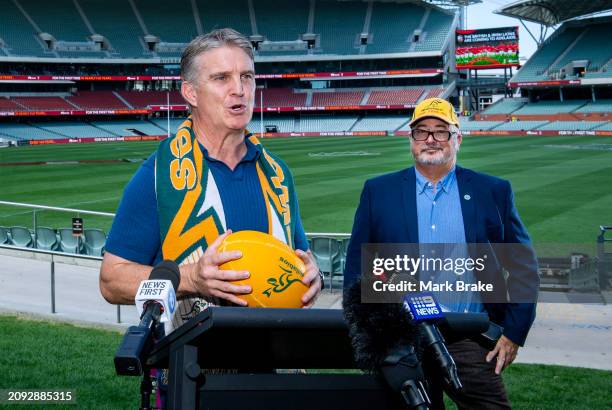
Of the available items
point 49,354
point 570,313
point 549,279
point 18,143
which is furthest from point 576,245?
point 18,143

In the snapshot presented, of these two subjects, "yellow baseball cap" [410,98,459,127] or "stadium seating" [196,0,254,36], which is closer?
"yellow baseball cap" [410,98,459,127]

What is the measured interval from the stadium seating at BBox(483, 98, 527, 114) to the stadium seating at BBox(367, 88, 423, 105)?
27.3ft

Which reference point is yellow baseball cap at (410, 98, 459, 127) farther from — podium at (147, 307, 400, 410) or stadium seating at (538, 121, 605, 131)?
stadium seating at (538, 121, 605, 131)

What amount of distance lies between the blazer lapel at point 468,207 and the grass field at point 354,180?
13676 mm

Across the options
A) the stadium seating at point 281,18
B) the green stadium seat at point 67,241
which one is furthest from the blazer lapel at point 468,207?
the stadium seating at point 281,18

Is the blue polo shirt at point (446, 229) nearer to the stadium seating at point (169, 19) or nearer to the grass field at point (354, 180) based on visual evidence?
the grass field at point (354, 180)

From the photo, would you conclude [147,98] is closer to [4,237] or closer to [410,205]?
[4,237]

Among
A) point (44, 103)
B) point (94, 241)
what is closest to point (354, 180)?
point (94, 241)

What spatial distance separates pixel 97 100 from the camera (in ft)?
258

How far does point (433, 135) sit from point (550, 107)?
71.1m

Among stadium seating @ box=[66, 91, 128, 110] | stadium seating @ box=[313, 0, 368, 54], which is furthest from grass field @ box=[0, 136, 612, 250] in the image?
stadium seating @ box=[313, 0, 368, 54]

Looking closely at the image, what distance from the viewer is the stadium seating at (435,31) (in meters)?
80.5

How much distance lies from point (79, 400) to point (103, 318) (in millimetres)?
3939

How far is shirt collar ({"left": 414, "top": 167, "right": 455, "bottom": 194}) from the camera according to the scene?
4086 mm
